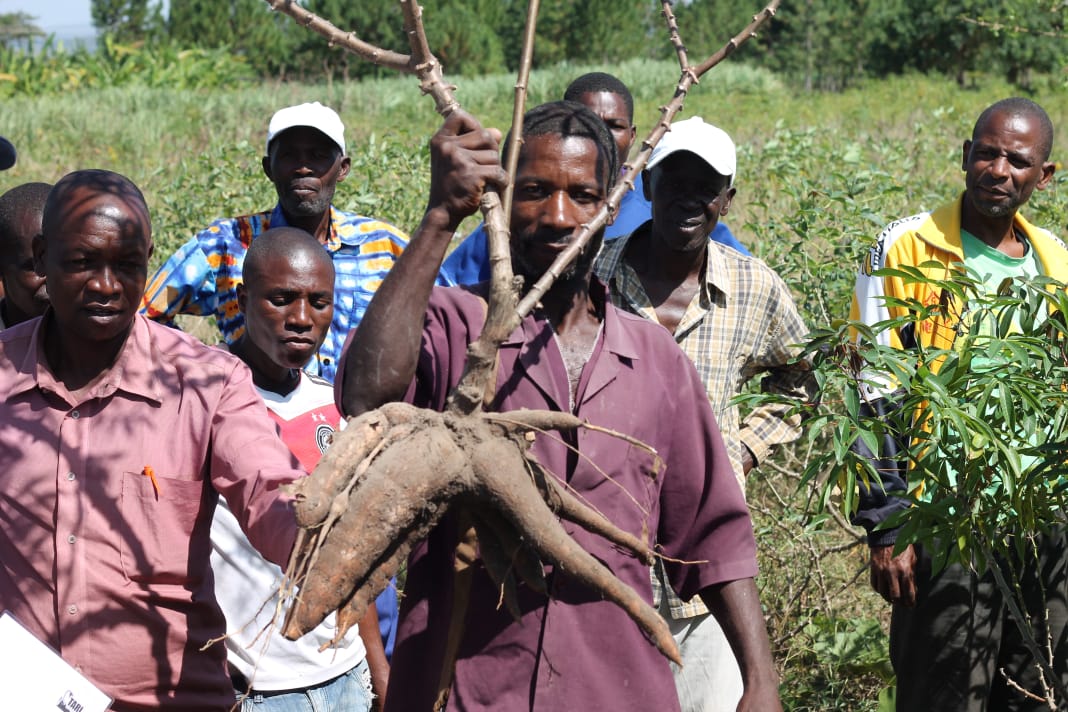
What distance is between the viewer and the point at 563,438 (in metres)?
2.13

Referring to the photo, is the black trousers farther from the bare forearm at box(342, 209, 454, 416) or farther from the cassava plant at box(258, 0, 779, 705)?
the bare forearm at box(342, 209, 454, 416)

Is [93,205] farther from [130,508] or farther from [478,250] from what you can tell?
[478,250]

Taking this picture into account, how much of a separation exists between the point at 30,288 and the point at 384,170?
9.66ft

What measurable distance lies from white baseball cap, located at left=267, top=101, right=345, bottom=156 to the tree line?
75.0 ft

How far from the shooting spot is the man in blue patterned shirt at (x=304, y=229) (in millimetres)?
3533

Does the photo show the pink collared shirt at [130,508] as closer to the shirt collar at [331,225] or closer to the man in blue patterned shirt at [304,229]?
the man in blue patterned shirt at [304,229]

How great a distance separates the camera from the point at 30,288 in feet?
10.9

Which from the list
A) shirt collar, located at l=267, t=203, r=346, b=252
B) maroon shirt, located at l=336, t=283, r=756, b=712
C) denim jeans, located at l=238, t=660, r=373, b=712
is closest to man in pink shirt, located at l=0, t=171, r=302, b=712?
maroon shirt, located at l=336, t=283, r=756, b=712

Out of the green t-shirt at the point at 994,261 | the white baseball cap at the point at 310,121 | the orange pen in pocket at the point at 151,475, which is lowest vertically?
the orange pen in pocket at the point at 151,475

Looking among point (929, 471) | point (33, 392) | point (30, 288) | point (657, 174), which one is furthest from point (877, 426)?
point (30, 288)

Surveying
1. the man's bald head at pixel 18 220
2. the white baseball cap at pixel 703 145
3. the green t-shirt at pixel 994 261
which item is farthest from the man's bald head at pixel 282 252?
the green t-shirt at pixel 994 261

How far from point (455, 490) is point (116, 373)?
65cm

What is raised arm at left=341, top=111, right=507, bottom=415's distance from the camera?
183 cm

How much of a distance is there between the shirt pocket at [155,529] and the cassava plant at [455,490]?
0.99 feet
